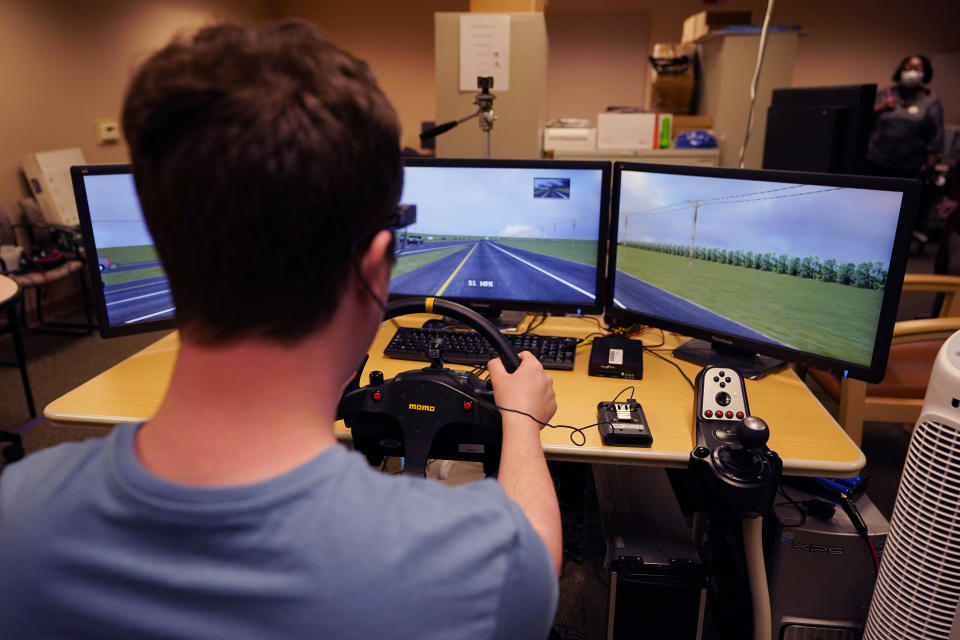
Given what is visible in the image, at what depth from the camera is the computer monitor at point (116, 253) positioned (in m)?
1.53

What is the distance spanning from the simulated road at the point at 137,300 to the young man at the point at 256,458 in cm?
109

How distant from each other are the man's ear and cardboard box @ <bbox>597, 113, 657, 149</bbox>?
10.2 ft

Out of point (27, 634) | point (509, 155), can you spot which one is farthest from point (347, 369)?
point (509, 155)

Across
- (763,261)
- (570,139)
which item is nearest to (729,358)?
(763,261)

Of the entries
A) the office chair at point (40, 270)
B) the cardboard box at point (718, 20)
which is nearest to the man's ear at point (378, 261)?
the cardboard box at point (718, 20)

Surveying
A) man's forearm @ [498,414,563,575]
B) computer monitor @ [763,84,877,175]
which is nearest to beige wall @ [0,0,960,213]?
computer monitor @ [763,84,877,175]

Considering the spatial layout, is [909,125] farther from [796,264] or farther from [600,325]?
[796,264]

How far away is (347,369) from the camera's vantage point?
2.14ft

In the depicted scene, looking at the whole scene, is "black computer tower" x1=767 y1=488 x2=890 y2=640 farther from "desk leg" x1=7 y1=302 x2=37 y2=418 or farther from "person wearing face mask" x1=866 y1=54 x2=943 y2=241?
"person wearing face mask" x1=866 y1=54 x2=943 y2=241

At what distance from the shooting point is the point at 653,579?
1430 mm

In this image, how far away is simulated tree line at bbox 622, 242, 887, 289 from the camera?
1.36 metres

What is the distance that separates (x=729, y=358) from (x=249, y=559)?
1.43 m

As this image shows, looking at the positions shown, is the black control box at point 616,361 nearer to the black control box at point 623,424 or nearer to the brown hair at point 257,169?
the black control box at point 623,424

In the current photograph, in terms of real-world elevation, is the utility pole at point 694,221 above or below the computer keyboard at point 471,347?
above
